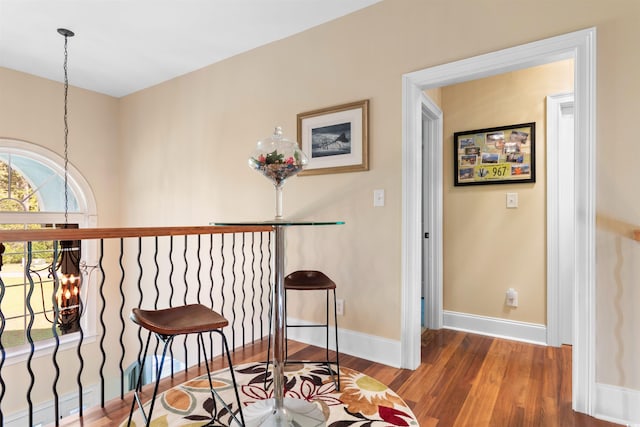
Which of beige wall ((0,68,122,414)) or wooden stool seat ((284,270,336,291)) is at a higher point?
beige wall ((0,68,122,414))

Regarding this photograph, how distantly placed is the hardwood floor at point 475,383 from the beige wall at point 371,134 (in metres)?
0.29

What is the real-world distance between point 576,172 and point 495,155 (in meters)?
1.23

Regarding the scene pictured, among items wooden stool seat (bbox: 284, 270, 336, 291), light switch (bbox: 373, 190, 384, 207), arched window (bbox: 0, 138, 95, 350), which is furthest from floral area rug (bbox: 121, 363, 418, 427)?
arched window (bbox: 0, 138, 95, 350)

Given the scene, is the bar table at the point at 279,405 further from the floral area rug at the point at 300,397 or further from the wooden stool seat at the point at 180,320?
the wooden stool seat at the point at 180,320

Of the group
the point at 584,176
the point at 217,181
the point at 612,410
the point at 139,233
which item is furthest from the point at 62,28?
the point at 612,410

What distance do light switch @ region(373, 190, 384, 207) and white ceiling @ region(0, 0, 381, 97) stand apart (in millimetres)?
1436

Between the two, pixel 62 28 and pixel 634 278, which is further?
pixel 62 28

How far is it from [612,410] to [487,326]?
1273 millimetres

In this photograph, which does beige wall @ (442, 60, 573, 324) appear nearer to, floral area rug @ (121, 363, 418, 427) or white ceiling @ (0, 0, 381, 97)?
white ceiling @ (0, 0, 381, 97)

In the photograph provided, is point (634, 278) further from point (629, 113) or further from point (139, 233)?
point (139, 233)

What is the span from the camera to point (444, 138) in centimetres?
336

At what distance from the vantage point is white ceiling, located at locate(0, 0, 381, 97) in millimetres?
2689

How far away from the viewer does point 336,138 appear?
2.76 meters

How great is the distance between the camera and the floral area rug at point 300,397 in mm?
1746
